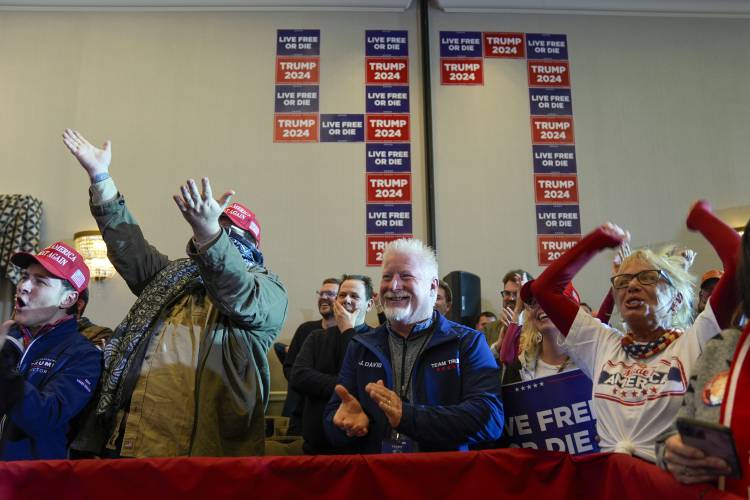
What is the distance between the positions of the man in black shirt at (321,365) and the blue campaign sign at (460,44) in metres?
3.49

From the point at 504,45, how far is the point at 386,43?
1137mm

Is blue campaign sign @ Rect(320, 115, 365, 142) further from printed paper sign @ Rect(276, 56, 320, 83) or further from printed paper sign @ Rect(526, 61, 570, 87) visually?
printed paper sign @ Rect(526, 61, 570, 87)

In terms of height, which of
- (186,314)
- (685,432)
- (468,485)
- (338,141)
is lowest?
(468,485)

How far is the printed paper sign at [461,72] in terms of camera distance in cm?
595

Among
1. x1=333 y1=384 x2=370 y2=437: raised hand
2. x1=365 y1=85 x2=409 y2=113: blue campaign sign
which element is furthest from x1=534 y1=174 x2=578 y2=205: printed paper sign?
x1=333 y1=384 x2=370 y2=437: raised hand

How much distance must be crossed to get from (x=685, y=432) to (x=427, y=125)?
4853 mm

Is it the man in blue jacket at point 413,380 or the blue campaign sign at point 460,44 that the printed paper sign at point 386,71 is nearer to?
the blue campaign sign at point 460,44

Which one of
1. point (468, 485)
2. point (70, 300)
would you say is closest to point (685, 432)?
point (468, 485)

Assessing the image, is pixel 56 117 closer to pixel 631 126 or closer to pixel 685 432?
pixel 631 126

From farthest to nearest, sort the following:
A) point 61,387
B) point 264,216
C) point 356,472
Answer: point 264,216 < point 61,387 < point 356,472

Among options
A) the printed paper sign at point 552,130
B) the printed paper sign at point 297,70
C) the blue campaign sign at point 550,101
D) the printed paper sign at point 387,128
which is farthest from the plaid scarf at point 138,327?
the blue campaign sign at point 550,101

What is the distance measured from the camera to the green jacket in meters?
1.95

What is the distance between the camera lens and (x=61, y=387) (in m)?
2.07

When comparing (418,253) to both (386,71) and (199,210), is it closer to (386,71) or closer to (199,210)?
(199,210)
